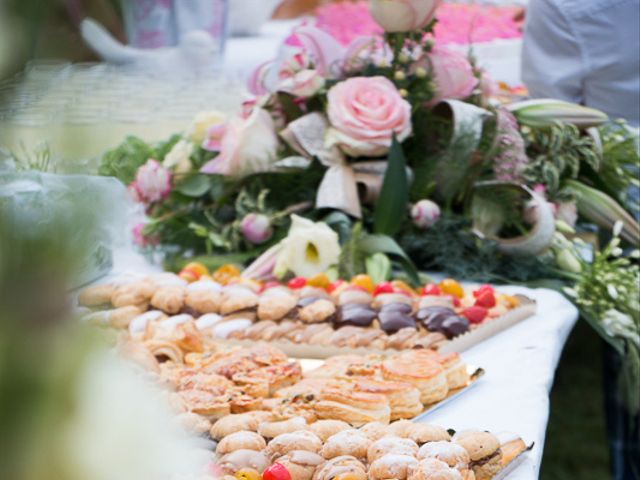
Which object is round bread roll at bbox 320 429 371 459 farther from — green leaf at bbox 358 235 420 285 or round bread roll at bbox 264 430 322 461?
green leaf at bbox 358 235 420 285

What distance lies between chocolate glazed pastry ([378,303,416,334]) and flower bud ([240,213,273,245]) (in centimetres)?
44

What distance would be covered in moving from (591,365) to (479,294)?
7.21 ft

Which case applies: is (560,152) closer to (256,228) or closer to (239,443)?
(256,228)

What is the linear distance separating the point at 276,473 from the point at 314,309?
1.64 ft

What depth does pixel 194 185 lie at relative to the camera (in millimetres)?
1777

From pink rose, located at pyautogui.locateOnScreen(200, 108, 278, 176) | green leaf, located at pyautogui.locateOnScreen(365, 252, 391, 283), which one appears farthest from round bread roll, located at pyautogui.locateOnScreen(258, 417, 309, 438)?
pink rose, located at pyautogui.locateOnScreen(200, 108, 278, 176)

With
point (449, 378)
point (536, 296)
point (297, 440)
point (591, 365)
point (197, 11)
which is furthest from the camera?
point (591, 365)

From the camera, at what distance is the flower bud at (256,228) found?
1.65m

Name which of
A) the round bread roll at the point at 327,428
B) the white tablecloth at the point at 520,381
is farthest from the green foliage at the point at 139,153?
the round bread roll at the point at 327,428

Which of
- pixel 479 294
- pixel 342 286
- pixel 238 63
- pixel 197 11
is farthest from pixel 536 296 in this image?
pixel 238 63

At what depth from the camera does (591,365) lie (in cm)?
340

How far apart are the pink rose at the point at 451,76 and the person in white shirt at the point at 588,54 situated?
47 cm

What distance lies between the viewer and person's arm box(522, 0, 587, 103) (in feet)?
7.11

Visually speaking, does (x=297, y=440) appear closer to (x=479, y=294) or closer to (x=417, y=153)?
(x=479, y=294)
